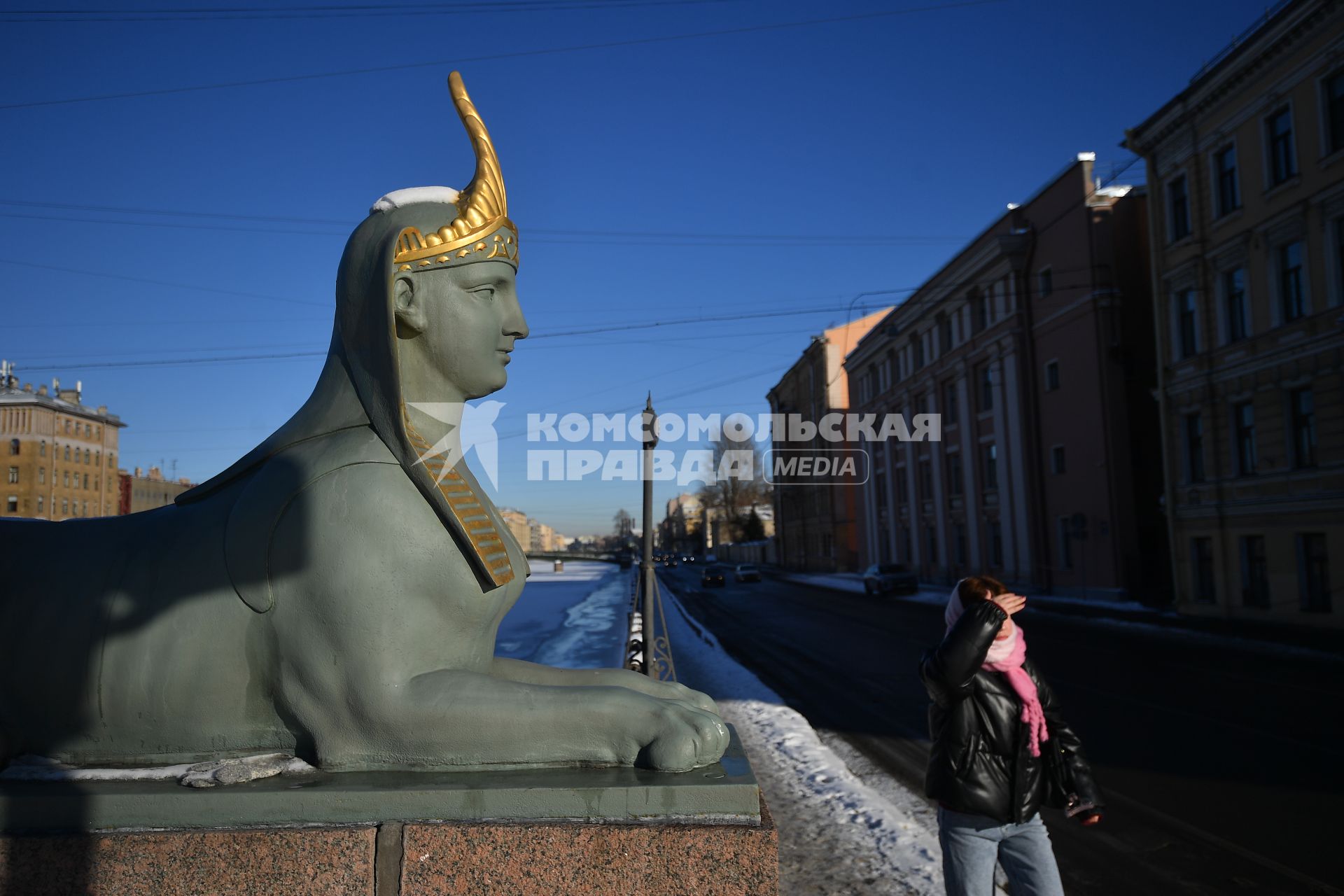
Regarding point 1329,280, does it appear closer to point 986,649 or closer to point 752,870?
point 986,649

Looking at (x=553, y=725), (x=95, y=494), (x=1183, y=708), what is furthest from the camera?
(x=95, y=494)

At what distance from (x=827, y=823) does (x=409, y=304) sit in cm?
521

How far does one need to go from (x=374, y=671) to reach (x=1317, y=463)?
20511 millimetres

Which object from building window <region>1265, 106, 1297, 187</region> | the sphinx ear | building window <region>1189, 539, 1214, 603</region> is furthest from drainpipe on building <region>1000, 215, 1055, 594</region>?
the sphinx ear

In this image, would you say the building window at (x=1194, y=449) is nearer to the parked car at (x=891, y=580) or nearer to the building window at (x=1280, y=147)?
the building window at (x=1280, y=147)

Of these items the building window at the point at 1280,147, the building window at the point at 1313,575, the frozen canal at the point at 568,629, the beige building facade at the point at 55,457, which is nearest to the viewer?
the frozen canal at the point at 568,629

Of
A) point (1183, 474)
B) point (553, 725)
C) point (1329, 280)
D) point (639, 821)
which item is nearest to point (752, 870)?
point (639, 821)

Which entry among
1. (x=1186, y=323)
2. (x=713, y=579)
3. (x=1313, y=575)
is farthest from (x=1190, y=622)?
(x=713, y=579)

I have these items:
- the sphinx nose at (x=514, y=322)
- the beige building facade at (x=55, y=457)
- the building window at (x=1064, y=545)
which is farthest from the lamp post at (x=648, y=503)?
the beige building facade at (x=55, y=457)

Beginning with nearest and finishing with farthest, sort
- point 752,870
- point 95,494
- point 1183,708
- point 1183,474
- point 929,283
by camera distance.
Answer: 1. point 752,870
2. point 1183,708
3. point 1183,474
4. point 929,283
5. point 95,494

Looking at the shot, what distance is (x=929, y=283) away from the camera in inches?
1428

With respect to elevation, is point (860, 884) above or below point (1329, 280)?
below

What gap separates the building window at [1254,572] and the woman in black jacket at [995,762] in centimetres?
1855

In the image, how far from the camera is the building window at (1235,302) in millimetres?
19719
